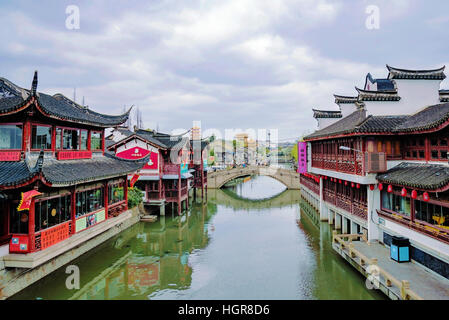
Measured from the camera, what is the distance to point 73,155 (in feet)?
46.8

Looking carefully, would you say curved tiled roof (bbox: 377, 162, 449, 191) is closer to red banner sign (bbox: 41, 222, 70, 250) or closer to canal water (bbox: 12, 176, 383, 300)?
canal water (bbox: 12, 176, 383, 300)

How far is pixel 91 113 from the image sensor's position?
17516 mm

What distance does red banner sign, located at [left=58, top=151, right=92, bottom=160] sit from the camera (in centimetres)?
1333

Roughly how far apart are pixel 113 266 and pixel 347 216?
1334cm

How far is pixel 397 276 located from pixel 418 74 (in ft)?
34.1

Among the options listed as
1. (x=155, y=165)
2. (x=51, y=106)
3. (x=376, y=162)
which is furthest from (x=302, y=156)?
(x=51, y=106)

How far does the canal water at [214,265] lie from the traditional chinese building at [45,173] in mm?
2180

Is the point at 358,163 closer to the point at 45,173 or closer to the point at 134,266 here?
the point at 134,266

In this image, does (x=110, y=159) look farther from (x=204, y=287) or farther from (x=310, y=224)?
(x=310, y=224)

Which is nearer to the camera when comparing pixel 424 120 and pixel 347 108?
pixel 424 120

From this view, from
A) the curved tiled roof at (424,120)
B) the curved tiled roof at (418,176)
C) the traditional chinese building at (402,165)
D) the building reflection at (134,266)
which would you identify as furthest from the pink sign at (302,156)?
the curved tiled roof at (418,176)

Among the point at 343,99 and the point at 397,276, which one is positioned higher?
the point at 343,99

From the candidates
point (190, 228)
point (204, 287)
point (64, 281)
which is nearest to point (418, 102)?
point (204, 287)

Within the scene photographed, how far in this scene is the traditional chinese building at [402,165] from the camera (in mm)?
10891
